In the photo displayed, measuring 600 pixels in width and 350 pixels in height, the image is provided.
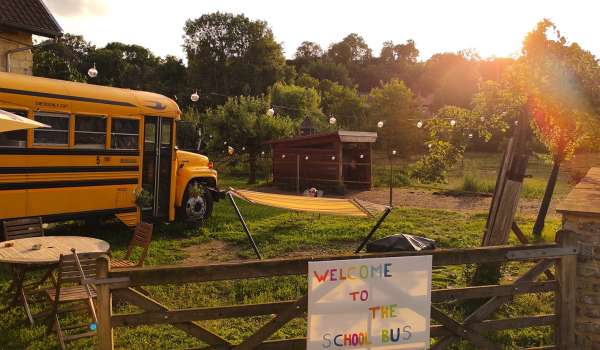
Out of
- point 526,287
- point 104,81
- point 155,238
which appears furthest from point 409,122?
point 104,81

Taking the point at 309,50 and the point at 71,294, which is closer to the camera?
the point at 71,294

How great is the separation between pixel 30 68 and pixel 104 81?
4922cm

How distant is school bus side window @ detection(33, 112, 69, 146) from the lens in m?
9.01

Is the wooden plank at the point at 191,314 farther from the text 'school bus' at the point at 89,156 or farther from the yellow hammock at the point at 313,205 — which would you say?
the text 'school bus' at the point at 89,156

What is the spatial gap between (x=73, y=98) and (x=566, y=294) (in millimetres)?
8866

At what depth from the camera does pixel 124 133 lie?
10227mm

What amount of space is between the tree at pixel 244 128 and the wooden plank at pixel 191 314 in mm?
20052

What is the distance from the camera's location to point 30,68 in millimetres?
16453

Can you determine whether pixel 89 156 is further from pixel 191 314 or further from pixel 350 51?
pixel 350 51

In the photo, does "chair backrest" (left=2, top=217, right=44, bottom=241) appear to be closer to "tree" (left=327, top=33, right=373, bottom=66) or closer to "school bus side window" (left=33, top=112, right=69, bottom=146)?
"school bus side window" (left=33, top=112, right=69, bottom=146)

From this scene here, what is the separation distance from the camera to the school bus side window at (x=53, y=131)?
901 cm

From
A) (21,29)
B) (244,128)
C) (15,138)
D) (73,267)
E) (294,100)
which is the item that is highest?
(294,100)

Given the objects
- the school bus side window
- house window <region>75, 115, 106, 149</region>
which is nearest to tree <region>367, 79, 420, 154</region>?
house window <region>75, 115, 106, 149</region>

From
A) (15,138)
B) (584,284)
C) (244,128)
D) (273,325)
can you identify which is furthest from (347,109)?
(273,325)
